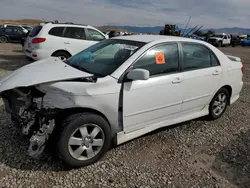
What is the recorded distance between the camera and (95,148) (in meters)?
2.87

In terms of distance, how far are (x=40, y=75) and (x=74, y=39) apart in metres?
5.79

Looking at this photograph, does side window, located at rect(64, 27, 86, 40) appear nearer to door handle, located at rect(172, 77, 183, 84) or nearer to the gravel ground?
the gravel ground

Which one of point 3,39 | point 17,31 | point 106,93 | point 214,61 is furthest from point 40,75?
point 3,39

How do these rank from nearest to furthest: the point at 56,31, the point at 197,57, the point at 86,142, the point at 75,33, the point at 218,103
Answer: the point at 86,142
the point at 197,57
the point at 218,103
the point at 56,31
the point at 75,33

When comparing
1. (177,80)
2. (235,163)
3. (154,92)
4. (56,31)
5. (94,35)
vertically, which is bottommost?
(235,163)

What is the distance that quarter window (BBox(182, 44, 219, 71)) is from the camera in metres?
3.63

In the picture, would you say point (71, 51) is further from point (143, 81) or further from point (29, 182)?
point (29, 182)

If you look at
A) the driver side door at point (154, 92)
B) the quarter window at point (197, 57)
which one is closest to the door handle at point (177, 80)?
the driver side door at point (154, 92)

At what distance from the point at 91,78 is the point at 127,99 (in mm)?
521

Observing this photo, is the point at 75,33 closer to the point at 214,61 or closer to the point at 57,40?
the point at 57,40

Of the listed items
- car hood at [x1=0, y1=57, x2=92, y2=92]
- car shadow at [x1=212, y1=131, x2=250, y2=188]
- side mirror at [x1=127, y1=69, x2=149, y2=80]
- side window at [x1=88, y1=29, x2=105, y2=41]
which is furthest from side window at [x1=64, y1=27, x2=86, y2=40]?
car shadow at [x1=212, y1=131, x2=250, y2=188]

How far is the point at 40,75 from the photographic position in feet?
9.27

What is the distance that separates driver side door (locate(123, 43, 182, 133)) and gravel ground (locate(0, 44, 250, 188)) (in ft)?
1.33

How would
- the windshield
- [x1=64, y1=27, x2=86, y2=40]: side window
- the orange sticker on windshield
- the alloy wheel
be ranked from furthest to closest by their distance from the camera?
[x1=64, y1=27, x2=86, y2=40]: side window < the orange sticker on windshield < the windshield < the alloy wheel
